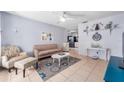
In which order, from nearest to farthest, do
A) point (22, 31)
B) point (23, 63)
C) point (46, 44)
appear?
1. point (22, 31)
2. point (23, 63)
3. point (46, 44)

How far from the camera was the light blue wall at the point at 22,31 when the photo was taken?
4.90 ft

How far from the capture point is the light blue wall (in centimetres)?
149

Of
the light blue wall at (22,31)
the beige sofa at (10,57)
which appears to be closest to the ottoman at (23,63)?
the beige sofa at (10,57)

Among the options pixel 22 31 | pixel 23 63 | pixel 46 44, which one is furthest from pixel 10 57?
pixel 46 44

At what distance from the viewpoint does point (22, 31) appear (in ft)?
5.46

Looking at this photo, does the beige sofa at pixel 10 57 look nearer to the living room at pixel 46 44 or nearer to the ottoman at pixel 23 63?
the living room at pixel 46 44

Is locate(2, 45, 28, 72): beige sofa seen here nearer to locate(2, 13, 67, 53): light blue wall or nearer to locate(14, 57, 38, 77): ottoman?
locate(14, 57, 38, 77): ottoman

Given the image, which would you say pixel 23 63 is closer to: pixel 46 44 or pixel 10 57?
pixel 10 57

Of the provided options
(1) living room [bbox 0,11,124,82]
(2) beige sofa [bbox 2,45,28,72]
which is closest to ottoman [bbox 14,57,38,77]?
(1) living room [bbox 0,11,124,82]

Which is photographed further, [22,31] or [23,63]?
[23,63]

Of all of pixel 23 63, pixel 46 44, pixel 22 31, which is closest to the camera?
pixel 22 31
